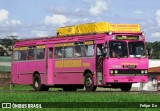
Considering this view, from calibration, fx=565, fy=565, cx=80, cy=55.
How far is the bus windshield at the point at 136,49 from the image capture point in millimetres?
27547

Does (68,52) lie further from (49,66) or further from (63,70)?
(49,66)

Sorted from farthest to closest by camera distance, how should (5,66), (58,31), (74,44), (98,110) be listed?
(5,66), (58,31), (74,44), (98,110)

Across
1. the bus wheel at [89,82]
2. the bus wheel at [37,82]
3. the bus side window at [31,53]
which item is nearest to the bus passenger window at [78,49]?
the bus wheel at [89,82]

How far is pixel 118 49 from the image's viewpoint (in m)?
27.4

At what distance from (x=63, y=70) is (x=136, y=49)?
14.7 feet

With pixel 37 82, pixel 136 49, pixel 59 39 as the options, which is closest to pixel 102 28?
pixel 136 49

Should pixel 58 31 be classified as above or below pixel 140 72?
above

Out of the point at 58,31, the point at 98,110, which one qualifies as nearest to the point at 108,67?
the point at 58,31

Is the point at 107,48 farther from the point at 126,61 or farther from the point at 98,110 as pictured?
the point at 98,110

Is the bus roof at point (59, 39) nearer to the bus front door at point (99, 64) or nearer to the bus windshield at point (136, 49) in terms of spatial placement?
the bus front door at point (99, 64)

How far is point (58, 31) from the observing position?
32469mm

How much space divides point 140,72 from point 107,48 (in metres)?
2.34

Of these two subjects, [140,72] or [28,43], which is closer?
[140,72]

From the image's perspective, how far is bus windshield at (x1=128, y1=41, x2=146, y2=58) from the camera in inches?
1085
